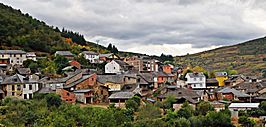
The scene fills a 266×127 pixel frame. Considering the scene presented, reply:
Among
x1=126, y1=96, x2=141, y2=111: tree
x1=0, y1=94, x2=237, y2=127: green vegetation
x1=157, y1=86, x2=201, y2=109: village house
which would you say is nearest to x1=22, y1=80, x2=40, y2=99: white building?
x1=0, y1=94, x2=237, y2=127: green vegetation

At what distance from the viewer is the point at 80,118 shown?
31.5m

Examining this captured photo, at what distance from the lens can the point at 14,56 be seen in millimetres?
67250

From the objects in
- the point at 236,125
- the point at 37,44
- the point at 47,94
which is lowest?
the point at 236,125

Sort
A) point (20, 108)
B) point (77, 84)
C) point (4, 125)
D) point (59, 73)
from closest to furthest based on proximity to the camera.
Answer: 1. point (4, 125)
2. point (20, 108)
3. point (77, 84)
4. point (59, 73)

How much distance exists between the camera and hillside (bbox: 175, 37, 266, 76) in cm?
11425

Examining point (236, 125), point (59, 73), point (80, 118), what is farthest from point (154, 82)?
point (80, 118)

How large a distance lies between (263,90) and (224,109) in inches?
595

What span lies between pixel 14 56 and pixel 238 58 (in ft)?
276

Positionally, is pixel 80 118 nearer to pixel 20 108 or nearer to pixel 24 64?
pixel 20 108

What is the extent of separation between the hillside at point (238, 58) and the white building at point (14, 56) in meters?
64.0

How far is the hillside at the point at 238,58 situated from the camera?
114 meters

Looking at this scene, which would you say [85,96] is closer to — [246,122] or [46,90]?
[46,90]

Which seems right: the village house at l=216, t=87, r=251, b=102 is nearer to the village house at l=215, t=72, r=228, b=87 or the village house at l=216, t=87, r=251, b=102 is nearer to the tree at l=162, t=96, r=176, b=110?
the tree at l=162, t=96, r=176, b=110

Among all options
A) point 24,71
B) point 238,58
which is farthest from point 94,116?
point 238,58
